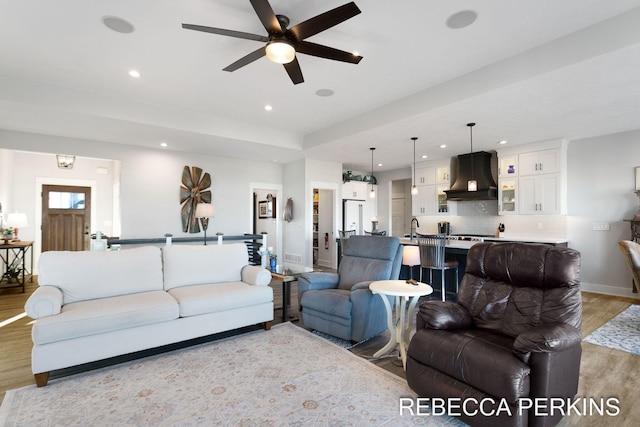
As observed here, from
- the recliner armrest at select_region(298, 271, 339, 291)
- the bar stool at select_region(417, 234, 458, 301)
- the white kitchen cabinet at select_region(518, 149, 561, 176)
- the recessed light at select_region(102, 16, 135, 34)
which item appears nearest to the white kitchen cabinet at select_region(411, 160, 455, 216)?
the white kitchen cabinet at select_region(518, 149, 561, 176)

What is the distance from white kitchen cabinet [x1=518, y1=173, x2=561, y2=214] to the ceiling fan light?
534 centimetres

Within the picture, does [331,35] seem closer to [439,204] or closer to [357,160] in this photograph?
[357,160]

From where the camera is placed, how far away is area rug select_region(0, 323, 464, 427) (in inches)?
77.7

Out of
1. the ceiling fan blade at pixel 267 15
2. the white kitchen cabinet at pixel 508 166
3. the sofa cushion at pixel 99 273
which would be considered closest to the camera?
the ceiling fan blade at pixel 267 15

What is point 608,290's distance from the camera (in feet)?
17.4

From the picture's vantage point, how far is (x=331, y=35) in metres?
2.98

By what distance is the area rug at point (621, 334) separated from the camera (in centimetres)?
310

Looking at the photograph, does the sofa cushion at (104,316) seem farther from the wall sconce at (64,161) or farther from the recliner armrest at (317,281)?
the wall sconce at (64,161)

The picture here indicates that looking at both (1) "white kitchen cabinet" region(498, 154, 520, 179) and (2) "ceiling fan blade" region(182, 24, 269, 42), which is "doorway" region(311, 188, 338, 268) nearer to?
(1) "white kitchen cabinet" region(498, 154, 520, 179)

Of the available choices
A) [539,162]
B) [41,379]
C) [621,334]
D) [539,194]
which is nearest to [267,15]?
[41,379]

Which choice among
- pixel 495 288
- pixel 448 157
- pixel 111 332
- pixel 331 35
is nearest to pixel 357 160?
pixel 448 157

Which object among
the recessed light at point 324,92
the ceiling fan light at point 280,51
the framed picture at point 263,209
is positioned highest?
the recessed light at point 324,92

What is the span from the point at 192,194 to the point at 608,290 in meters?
7.79

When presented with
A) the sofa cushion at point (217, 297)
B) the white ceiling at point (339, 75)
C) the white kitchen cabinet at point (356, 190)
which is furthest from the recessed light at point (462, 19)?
the white kitchen cabinet at point (356, 190)
